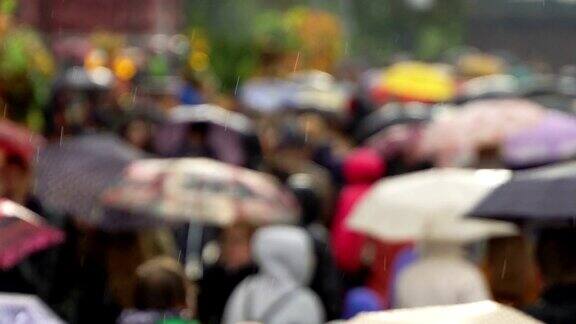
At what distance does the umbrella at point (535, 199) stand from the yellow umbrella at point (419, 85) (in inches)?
542

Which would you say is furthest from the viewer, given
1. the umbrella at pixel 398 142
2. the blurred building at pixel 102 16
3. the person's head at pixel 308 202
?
the blurred building at pixel 102 16

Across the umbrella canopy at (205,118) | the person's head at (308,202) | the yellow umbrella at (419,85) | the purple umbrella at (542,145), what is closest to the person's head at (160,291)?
the person's head at (308,202)

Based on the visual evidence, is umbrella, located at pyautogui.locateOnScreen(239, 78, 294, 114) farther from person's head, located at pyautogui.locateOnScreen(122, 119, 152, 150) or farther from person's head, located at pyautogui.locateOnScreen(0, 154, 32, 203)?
person's head, located at pyautogui.locateOnScreen(0, 154, 32, 203)

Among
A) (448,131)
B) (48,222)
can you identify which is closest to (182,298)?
(48,222)

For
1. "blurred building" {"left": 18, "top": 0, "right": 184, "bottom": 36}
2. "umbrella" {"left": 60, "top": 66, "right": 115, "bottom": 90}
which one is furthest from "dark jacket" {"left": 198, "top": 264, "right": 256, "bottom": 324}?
"blurred building" {"left": 18, "top": 0, "right": 184, "bottom": 36}

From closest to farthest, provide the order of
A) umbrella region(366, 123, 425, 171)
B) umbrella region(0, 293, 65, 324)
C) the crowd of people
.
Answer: umbrella region(0, 293, 65, 324)
the crowd of people
umbrella region(366, 123, 425, 171)

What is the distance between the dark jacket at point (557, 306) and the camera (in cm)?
580

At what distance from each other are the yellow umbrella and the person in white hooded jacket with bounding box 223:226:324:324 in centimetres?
1343

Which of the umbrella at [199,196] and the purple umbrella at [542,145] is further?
the purple umbrella at [542,145]

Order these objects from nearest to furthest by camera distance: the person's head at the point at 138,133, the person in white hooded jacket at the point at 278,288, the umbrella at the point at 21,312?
the umbrella at the point at 21,312, the person in white hooded jacket at the point at 278,288, the person's head at the point at 138,133

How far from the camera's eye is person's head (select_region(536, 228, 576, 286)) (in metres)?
5.89

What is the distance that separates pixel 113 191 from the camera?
7.75 m

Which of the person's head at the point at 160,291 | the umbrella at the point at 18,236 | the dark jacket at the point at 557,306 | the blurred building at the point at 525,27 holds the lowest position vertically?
the person's head at the point at 160,291

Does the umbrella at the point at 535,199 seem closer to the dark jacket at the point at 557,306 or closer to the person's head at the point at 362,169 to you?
the dark jacket at the point at 557,306
